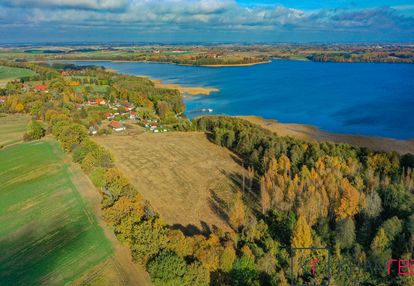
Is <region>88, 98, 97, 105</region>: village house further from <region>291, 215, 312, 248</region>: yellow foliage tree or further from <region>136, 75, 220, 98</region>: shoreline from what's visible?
<region>291, 215, 312, 248</region>: yellow foliage tree

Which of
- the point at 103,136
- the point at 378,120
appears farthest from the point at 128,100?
the point at 378,120

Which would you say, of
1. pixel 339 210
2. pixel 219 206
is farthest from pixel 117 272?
pixel 339 210

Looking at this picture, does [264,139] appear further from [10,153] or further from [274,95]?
[274,95]

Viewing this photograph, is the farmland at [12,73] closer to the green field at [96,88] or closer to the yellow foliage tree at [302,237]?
the green field at [96,88]

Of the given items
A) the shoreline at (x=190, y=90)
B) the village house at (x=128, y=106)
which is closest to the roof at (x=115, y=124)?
the village house at (x=128, y=106)

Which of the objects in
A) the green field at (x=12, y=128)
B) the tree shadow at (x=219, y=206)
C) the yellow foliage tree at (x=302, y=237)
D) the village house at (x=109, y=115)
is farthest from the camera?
the village house at (x=109, y=115)

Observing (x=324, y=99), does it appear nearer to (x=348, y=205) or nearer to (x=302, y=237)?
(x=348, y=205)
